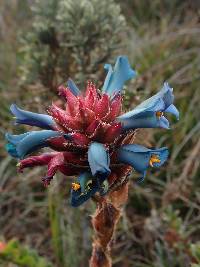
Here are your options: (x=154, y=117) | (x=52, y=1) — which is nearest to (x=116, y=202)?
(x=154, y=117)

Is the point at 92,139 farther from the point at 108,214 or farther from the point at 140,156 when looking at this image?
the point at 108,214

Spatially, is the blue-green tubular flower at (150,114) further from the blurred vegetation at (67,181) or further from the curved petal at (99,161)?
the blurred vegetation at (67,181)

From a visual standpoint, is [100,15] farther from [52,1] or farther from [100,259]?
[100,259]

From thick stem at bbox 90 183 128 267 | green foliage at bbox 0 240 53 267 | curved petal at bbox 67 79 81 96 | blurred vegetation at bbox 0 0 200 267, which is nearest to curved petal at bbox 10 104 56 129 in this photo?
curved petal at bbox 67 79 81 96

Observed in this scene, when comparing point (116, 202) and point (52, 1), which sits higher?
point (52, 1)

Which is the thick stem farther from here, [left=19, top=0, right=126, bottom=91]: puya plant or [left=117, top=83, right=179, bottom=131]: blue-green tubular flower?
[left=19, top=0, right=126, bottom=91]: puya plant

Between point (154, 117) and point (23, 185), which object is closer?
point (154, 117)
